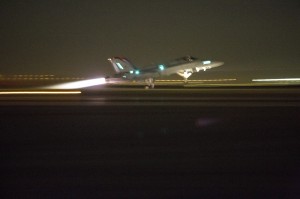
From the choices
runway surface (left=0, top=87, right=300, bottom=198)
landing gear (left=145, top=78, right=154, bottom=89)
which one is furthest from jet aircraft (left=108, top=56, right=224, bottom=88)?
runway surface (left=0, top=87, right=300, bottom=198)

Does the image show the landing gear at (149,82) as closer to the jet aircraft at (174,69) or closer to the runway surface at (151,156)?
the jet aircraft at (174,69)

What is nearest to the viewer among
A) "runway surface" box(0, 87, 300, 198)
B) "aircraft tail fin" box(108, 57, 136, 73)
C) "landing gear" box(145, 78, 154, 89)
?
"runway surface" box(0, 87, 300, 198)

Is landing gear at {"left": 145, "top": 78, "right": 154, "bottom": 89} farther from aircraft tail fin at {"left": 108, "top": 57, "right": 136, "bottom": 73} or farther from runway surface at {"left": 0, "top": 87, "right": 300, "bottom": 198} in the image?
runway surface at {"left": 0, "top": 87, "right": 300, "bottom": 198}

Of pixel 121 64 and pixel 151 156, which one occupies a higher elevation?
pixel 121 64

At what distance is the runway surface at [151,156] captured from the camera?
26.3 feet

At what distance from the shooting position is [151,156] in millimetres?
10695

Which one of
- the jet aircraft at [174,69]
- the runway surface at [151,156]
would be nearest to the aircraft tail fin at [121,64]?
the jet aircraft at [174,69]

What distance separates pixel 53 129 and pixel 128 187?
7.74 meters

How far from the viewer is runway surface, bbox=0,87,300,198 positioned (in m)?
8.02

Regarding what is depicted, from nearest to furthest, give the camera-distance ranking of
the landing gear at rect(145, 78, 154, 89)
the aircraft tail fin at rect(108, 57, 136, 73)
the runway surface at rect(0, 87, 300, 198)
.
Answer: the runway surface at rect(0, 87, 300, 198)
the landing gear at rect(145, 78, 154, 89)
the aircraft tail fin at rect(108, 57, 136, 73)

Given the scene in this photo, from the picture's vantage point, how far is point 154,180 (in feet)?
28.1

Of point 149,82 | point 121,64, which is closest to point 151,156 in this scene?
point 149,82

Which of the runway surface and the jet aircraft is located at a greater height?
the jet aircraft

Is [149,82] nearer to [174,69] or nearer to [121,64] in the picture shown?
[174,69]
